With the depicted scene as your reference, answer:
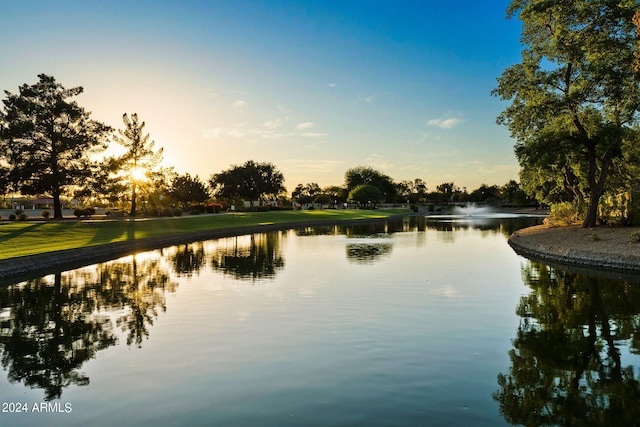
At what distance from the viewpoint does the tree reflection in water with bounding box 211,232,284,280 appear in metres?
21.6

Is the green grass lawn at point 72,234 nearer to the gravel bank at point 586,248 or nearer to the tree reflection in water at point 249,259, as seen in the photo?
the tree reflection in water at point 249,259

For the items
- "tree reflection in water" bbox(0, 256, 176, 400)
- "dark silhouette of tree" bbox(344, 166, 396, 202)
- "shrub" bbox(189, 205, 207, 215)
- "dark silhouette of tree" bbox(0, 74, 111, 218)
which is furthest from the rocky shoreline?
"dark silhouette of tree" bbox(344, 166, 396, 202)

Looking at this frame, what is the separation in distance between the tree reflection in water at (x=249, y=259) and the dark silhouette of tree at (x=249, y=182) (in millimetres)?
86399

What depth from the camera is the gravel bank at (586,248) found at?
2089 centimetres

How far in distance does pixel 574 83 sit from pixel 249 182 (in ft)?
328

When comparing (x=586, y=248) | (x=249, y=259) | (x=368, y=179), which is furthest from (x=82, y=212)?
(x=368, y=179)

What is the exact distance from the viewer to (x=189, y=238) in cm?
4044

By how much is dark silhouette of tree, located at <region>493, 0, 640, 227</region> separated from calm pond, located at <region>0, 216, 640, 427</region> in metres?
14.8

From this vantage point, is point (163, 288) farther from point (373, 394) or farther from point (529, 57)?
point (529, 57)

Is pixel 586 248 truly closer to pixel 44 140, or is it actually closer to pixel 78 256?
pixel 78 256

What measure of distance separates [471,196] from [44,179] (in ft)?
544

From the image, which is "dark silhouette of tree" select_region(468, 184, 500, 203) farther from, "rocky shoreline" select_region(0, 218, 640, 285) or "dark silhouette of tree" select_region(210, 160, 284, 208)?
"rocky shoreline" select_region(0, 218, 640, 285)

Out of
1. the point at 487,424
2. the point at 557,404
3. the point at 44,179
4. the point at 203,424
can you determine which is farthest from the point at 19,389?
the point at 44,179

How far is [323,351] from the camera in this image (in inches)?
390
